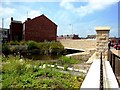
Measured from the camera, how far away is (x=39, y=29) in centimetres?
4981

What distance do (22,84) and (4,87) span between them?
1.74 feet

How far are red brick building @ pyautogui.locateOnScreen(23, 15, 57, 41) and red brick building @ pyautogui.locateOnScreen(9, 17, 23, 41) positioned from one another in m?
3.98

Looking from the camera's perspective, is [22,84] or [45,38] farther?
[45,38]

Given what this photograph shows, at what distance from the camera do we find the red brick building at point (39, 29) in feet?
160

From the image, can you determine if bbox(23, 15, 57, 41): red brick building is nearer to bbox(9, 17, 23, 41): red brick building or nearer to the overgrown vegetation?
bbox(9, 17, 23, 41): red brick building

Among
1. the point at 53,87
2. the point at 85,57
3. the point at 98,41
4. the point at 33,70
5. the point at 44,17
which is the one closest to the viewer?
the point at 53,87

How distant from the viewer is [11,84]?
6.82 m

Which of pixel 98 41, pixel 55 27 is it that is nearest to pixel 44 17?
pixel 55 27

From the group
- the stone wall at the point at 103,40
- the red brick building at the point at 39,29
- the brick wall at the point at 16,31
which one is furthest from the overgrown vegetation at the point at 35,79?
the brick wall at the point at 16,31

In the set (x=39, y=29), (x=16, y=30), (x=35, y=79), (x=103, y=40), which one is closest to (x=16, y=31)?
(x=16, y=30)

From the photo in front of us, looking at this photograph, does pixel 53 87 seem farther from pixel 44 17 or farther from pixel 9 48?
pixel 44 17

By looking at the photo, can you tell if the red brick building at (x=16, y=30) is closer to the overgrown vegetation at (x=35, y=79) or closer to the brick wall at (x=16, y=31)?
the brick wall at (x=16, y=31)

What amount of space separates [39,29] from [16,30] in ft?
20.8

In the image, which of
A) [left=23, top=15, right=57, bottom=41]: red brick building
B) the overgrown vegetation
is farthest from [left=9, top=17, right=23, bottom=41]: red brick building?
the overgrown vegetation
